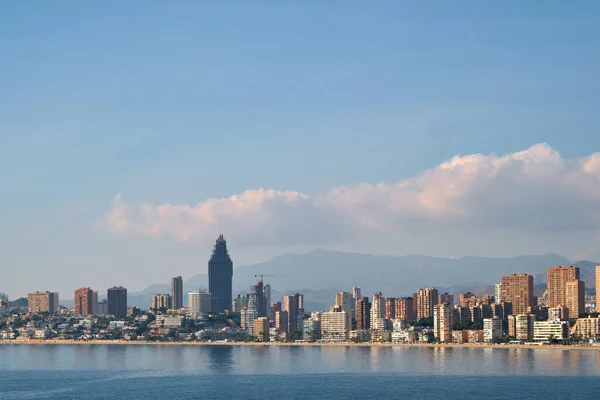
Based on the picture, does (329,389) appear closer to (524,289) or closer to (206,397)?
(206,397)

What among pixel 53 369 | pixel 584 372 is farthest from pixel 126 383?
pixel 584 372

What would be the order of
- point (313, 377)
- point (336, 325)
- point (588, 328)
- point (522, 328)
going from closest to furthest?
point (313, 377), point (588, 328), point (522, 328), point (336, 325)

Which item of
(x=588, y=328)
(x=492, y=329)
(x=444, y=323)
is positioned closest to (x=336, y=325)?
(x=444, y=323)

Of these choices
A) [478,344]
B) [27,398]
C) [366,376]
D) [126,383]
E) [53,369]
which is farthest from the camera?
[478,344]

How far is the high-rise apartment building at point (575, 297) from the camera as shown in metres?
189

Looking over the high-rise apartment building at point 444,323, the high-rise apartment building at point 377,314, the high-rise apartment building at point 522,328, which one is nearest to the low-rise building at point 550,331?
the high-rise apartment building at point 522,328

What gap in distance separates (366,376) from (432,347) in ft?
220

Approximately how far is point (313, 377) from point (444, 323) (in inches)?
3083

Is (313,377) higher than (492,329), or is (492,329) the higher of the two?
(313,377)

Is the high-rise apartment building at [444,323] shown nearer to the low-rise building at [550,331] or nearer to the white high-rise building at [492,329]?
the white high-rise building at [492,329]

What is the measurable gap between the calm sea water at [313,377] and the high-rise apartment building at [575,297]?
63.3 metres

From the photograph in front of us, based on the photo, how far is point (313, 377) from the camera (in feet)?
296

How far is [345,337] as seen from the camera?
18800 centimetres

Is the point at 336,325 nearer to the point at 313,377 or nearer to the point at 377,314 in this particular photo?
the point at 377,314
